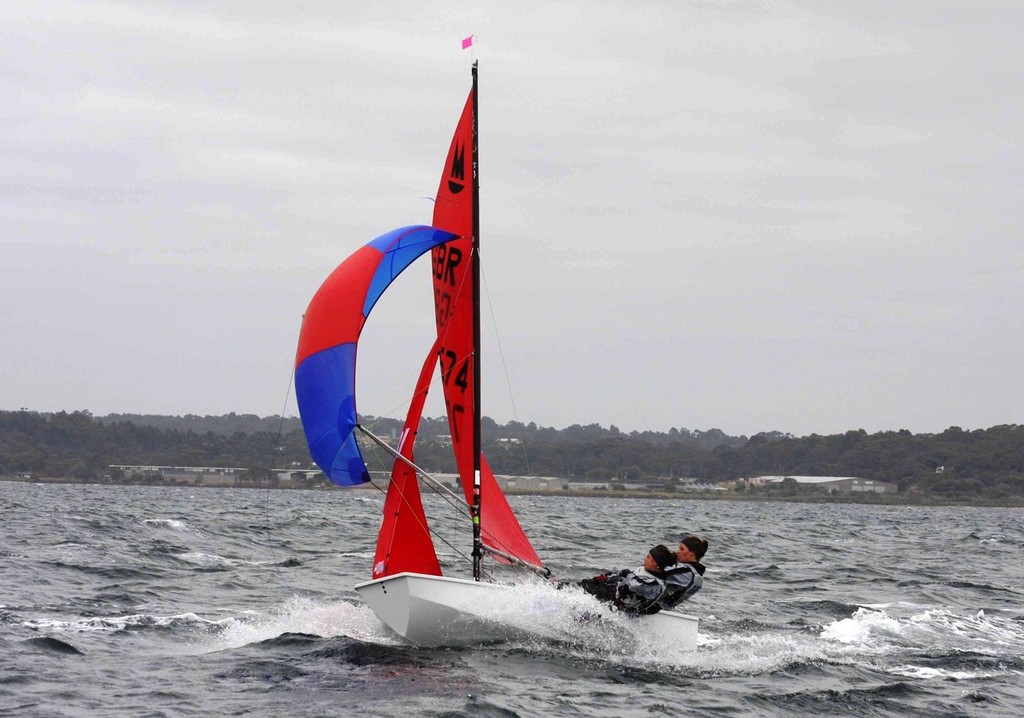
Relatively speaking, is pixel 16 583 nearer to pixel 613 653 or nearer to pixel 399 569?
pixel 399 569

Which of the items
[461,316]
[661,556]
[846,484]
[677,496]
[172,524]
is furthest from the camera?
[846,484]

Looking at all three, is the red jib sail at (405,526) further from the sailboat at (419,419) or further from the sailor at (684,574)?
the sailor at (684,574)

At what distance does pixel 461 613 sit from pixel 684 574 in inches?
89.5

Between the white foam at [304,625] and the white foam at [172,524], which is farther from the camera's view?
the white foam at [172,524]

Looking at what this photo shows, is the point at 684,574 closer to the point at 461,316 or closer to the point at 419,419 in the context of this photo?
the point at 419,419

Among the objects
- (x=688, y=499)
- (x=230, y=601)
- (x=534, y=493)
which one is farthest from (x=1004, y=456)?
(x=230, y=601)

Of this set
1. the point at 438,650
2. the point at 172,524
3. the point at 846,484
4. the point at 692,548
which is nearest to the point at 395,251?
the point at 438,650

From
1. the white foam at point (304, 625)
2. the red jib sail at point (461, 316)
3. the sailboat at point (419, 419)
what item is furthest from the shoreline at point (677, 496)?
the sailboat at point (419, 419)

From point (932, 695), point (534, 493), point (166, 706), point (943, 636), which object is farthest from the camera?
point (534, 493)

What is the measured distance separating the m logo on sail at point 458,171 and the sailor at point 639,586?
4293mm

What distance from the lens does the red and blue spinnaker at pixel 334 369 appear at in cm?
1203

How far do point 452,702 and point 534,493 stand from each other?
109 m

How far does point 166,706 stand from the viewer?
368 inches

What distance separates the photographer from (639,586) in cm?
1225
